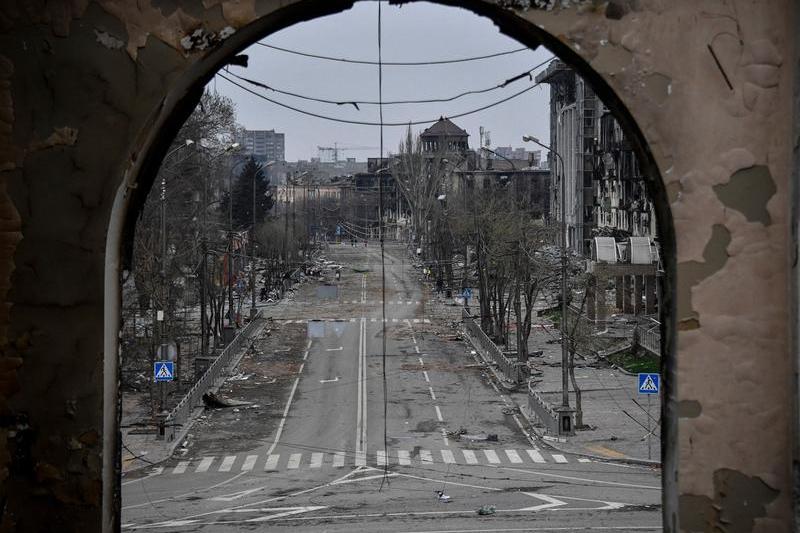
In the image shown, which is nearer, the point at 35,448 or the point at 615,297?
the point at 35,448

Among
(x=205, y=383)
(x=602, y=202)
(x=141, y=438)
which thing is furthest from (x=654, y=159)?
(x=602, y=202)

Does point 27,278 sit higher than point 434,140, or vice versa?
point 434,140

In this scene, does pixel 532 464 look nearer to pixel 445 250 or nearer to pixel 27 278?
pixel 27 278

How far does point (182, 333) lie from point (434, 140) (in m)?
99.1

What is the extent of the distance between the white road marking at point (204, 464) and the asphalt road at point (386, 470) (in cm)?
6

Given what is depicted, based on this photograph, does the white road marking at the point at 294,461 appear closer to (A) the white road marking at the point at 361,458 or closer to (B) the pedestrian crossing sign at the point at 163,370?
(A) the white road marking at the point at 361,458

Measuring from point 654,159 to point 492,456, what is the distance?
2431cm

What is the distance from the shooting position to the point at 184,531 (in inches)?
751

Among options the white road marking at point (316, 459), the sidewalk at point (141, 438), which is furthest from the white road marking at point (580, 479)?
the sidewalk at point (141, 438)

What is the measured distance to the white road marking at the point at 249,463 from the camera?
27.7m

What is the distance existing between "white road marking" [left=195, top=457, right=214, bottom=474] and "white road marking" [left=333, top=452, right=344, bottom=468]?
3.13 m

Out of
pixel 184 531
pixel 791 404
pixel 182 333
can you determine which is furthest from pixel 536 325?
pixel 791 404

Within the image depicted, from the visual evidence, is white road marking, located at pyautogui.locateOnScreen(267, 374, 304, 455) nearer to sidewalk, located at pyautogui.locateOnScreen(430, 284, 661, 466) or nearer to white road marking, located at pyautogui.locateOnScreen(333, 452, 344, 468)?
white road marking, located at pyautogui.locateOnScreen(333, 452, 344, 468)

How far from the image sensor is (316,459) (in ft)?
94.3
